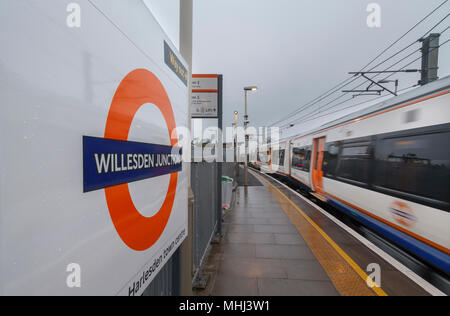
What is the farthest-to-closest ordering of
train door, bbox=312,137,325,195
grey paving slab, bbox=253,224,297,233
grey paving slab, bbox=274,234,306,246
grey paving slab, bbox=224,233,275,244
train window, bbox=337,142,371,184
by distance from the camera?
1. train door, bbox=312,137,325,195
2. grey paving slab, bbox=253,224,297,233
3. train window, bbox=337,142,371,184
4. grey paving slab, bbox=224,233,275,244
5. grey paving slab, bbox=274,234,306,246

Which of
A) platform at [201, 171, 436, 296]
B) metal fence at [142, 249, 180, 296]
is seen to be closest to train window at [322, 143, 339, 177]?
platform at [201, 171, 436, 296]

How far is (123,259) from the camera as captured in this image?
108 centimetres

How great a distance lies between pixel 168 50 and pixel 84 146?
47.2 inches

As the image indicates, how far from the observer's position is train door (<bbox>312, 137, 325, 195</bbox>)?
27.6 feet

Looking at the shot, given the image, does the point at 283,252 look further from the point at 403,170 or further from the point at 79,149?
the point at 79,149

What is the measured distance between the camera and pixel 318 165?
28.5ft

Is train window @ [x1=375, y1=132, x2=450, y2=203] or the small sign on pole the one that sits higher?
the small sign on pole

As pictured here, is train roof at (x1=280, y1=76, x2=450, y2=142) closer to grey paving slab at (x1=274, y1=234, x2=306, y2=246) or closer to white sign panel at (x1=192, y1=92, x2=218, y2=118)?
grey paving slab at (x1=274, y1=234, x2=306, y2=246)

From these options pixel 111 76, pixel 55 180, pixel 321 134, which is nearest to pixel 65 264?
pixel 55 180

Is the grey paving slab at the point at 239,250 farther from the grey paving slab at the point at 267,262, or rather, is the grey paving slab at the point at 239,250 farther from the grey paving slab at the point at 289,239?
the grey paving slab at the point at 289,239

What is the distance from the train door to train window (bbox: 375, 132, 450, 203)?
11.6ft

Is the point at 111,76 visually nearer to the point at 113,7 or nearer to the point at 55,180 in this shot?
the point at 113,7

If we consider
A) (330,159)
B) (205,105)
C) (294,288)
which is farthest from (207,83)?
(330,159)

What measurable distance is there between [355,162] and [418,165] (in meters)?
2.07
